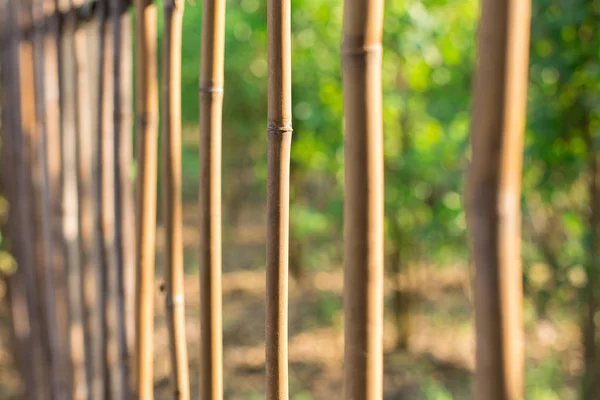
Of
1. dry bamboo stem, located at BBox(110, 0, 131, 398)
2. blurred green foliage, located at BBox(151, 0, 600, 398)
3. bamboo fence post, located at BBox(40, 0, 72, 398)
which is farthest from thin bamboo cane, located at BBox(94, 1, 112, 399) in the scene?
blurred green foliage, located at BBox(151, 0, 600, 398)

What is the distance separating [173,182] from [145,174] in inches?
4.3

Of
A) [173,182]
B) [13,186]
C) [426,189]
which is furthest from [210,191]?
[426,189]

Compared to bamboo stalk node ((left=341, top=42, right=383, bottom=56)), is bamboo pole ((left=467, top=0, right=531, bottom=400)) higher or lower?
lower

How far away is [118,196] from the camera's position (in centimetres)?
129

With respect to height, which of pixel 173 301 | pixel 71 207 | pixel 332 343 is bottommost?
pixel 332 343

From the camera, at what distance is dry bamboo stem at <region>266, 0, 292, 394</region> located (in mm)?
733

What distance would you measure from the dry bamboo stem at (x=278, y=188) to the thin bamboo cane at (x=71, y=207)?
2.79 feet

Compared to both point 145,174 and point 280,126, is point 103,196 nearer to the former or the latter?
point 145,174

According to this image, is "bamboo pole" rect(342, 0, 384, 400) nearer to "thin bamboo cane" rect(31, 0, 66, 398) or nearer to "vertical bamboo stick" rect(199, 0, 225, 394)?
"vertical bamboo stick" rect(199, 0, 225, 394)

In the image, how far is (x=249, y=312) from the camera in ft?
18.2

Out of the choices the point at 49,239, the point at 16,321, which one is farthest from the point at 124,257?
the point at 16,321

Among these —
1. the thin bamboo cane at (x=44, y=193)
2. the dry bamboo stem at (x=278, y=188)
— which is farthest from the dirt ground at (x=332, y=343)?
the dry bamboo stem at (x=278, y=188)

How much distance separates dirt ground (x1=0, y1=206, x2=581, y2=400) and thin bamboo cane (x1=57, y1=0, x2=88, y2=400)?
8.07ft

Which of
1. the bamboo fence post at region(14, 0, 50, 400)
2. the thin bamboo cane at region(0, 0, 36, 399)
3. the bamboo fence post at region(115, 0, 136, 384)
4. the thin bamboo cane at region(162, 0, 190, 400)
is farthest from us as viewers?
the thin bamboo cane at region(0, 0, 36, 399)
